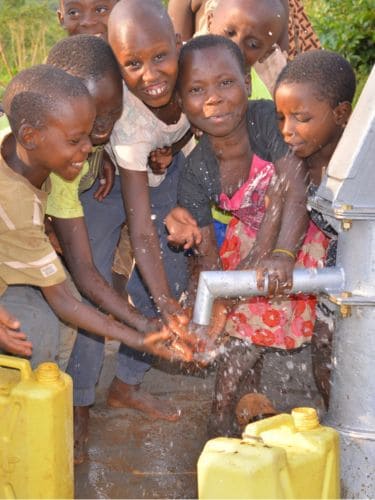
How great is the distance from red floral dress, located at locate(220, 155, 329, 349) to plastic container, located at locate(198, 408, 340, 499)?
0.96m

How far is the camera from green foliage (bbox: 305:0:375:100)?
323 inches

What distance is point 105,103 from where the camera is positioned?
3.29m

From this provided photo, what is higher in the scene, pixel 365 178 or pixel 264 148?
pixel 365 178

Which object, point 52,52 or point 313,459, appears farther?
point 52,52

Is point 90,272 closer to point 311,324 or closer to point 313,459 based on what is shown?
point 311,324

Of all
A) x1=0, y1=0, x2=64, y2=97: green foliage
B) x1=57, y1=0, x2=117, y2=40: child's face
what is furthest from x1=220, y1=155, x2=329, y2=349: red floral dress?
x1=0, y1=0, x2=64, y2=97: green foliage

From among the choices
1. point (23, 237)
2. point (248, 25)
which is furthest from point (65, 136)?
point (248, 25)

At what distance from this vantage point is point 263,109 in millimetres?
3480

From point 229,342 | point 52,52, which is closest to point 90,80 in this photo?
point 52,52

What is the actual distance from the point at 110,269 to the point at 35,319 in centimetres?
63

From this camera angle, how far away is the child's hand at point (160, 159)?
3555mm

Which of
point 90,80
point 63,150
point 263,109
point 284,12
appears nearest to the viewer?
point 63,150

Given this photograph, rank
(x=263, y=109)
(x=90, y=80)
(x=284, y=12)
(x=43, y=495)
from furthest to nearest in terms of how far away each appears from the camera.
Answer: (x=284, y=12)
(x=263, y=109)
(x=90, y=80)
(x=43, y=495)

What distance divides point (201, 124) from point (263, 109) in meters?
0.24
